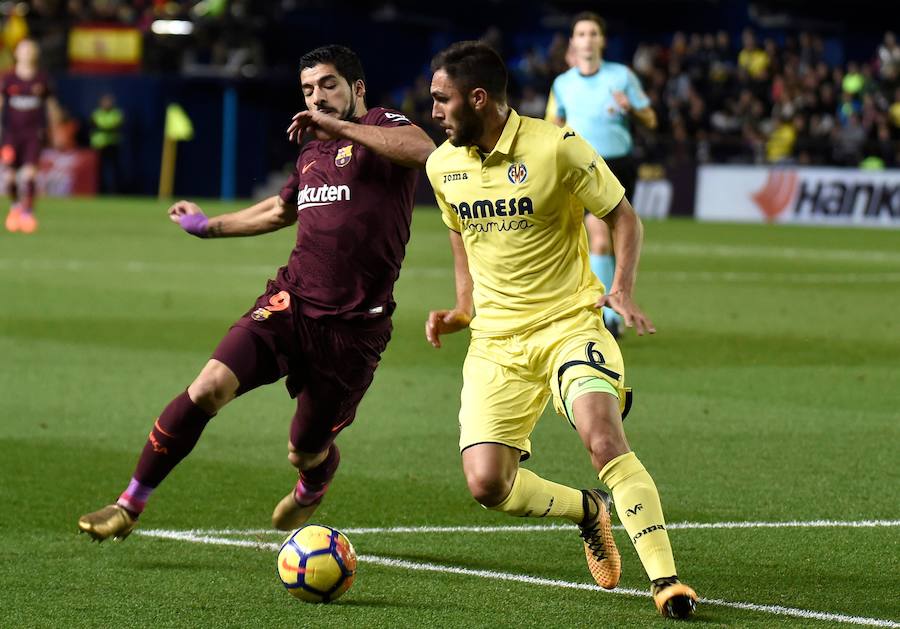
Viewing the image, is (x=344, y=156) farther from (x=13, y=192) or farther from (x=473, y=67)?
(x=13, y=192)

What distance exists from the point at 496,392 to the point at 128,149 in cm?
3660

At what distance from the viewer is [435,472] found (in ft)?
27.8

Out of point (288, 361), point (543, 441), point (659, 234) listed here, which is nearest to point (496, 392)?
point (288, 361)

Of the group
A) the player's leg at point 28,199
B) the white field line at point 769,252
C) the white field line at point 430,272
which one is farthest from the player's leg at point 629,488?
the player's leg at point 28,199

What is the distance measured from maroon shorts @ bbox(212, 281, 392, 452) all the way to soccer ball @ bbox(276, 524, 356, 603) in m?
0.86

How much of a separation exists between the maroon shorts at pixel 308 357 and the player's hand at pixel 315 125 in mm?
763

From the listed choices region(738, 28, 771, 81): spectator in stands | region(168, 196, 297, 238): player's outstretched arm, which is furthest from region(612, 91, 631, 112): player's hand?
region(738, 28, 771, 81): spectator in stands

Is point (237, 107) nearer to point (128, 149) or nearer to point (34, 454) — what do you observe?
point (128, 149)

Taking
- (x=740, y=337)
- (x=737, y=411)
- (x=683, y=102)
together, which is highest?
(x=737, y=411)

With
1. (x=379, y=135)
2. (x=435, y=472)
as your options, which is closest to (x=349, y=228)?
(x=379, y=135)

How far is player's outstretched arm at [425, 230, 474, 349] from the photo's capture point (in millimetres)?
6305

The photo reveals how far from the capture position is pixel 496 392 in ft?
19.8

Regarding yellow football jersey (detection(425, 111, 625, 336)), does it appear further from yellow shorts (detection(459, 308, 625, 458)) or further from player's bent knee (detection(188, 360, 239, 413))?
player's bent knee (detection(188, 360, 239, 413))

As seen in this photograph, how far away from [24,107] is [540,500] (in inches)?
854
